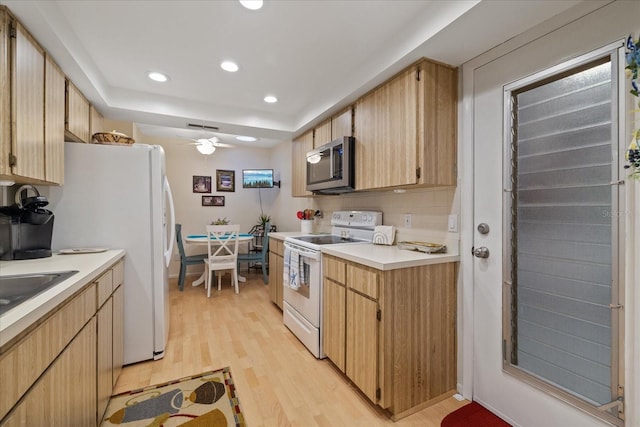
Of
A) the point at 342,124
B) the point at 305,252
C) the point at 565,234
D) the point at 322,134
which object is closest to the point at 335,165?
the point at 342,124

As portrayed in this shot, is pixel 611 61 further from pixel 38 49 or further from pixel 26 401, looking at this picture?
pixel 38 49

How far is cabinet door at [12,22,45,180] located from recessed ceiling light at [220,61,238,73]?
1085mm

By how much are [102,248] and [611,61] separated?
126 inches

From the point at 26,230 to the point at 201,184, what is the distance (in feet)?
11.8

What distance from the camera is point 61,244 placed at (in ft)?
6.70

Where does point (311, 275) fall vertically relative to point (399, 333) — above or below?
above

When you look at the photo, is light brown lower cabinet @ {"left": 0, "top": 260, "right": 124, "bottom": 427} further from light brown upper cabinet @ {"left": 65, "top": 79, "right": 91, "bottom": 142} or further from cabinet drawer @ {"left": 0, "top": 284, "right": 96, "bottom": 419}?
light brown upper cabinet @ {"left": 65, "top": 79, "right": 91, "bottom": 142}

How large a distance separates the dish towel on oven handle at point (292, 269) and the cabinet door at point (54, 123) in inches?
70.6

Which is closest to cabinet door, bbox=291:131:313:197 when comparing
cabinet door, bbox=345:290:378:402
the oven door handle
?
the oven door handle

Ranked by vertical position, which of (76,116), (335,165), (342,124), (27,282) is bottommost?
(27,282)

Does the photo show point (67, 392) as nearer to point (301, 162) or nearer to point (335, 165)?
point (335, 165)

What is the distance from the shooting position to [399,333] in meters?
1.67

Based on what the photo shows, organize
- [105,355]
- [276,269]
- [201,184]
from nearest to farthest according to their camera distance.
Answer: [105,355] → [276,269] → [201,184]

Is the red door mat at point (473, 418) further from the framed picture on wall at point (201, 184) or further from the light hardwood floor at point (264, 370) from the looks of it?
the framed picture on wall at point (201, 184)
